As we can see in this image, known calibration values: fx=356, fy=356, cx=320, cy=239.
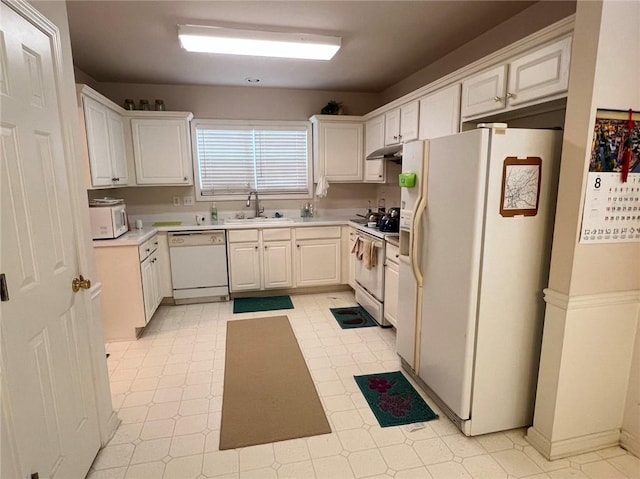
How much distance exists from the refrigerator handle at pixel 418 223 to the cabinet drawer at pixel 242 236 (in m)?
2.27

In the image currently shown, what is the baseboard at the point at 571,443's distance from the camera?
184 centimetres

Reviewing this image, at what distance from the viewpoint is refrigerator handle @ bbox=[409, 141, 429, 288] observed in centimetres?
221

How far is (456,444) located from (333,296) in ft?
8.42

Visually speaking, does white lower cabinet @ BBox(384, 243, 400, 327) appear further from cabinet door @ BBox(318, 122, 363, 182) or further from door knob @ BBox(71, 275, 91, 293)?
door knob @ BBox(71, 275, 91, 293)

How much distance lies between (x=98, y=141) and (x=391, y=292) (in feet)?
9.60

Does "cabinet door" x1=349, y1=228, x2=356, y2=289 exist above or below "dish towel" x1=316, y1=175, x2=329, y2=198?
below

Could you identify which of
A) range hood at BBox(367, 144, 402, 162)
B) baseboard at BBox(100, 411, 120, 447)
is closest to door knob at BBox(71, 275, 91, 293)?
baseboard at BBox(100, 411, 120, 447)

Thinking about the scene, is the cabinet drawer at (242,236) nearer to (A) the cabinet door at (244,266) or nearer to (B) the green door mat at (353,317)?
(A) the cabinet door at (244,266)

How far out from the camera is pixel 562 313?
1.74 m

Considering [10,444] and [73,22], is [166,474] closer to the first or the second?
[10,444]

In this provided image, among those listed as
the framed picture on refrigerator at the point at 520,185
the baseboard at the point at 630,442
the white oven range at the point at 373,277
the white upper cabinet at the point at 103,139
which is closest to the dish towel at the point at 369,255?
the white oven range at the point at 373,277

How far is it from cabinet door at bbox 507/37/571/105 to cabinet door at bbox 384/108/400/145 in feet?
4.90

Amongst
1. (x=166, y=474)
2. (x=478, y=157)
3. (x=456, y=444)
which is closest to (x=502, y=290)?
(x=478, y=157)

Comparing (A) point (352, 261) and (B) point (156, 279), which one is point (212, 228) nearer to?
(B) point (156, 279)
